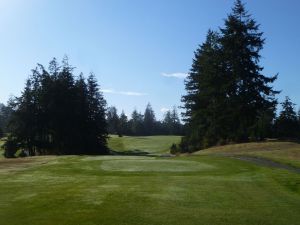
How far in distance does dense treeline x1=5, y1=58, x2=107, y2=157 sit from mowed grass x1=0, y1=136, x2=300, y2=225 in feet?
156

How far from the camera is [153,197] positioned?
1781cm

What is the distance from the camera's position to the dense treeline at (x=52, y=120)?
74.3m

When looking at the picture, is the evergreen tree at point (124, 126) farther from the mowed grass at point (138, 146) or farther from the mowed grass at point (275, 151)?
the mowed grass at point (275, 151)

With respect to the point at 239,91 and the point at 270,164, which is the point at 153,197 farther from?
the point at 239,91

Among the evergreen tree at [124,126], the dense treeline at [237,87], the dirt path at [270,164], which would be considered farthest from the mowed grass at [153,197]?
the evergreen tree at [124,126]

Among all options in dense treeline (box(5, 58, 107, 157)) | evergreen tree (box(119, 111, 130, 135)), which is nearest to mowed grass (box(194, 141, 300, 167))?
dense treeline (box(5, 58, 107, 157))

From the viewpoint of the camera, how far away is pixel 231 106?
56781 millimetres

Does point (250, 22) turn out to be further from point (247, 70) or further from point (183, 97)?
point (183, 97)

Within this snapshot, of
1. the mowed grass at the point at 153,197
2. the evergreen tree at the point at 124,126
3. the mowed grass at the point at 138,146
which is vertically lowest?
the mowed grass at the point at 153,197

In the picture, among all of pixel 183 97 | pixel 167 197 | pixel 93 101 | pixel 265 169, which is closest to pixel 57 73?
pixel 93 101

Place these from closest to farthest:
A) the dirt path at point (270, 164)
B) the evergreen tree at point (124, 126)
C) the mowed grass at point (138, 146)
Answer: the dirt path at point (270, 164) < the mowed grass at point (138, 146) < the evergreen tree at point (124, 126)

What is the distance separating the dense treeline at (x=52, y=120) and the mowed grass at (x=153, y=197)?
47.5 m

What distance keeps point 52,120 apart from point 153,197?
6026cm

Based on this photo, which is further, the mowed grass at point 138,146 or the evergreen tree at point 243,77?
the mowed grass at point 138,146
